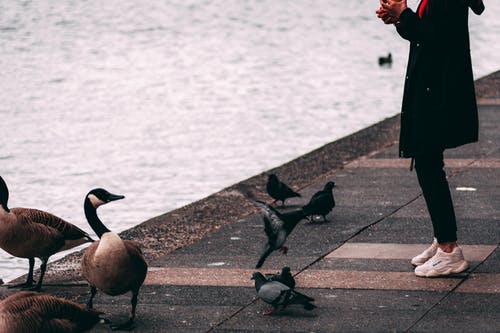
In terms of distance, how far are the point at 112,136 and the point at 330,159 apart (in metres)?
3.66

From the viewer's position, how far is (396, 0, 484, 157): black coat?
7.07 meters

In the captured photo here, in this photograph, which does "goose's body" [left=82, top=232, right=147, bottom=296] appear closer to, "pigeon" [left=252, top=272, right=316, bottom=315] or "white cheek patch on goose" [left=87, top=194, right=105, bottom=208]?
"white cheek patch on goose" [left=87, top=194, right=105, bottom=208]

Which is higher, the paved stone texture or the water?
the paved stone texture

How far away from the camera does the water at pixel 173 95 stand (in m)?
12.2

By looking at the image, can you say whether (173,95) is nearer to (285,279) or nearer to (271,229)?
(271,229)

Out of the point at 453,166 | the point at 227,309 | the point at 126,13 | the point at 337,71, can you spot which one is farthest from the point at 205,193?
the point at 126,13

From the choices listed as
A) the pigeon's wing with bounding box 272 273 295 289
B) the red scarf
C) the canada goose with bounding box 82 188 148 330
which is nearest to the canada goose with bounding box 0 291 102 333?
the canada goose with bounding box 82 188 148 330

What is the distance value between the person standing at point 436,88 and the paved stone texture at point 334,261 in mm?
663

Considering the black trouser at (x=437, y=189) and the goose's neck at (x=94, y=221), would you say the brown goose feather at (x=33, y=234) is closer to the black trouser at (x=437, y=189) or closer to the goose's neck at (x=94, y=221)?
the goose's neck at (x=94, y=221)

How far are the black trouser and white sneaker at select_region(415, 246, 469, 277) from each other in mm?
121

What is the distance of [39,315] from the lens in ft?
20.0

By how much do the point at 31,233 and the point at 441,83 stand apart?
2.80 metres

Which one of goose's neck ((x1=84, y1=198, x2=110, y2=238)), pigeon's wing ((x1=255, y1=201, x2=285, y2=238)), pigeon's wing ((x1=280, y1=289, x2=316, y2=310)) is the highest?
goose's neck ((x1=84, y1=198, x2=110, y2=238))

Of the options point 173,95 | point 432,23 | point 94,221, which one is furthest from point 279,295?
point 173,95
